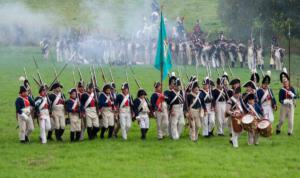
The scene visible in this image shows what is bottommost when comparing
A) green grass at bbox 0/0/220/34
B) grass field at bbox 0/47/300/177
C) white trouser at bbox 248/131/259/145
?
grass field at bbox 0/47/300/177

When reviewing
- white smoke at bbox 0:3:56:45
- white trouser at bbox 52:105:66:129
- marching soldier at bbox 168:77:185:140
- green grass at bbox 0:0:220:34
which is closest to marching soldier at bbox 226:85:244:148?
marching soldier at bbox 168:77:185:140

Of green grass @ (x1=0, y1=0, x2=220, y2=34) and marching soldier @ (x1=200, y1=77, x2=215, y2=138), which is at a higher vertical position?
green grass @ (x1=0, y1=0, x2=220, y2=34)

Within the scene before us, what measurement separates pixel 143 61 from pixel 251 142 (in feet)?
75.1

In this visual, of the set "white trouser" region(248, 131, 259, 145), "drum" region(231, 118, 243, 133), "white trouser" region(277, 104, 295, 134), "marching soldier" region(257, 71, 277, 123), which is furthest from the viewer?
"marching soldier" region(257, 71, 277, 123)

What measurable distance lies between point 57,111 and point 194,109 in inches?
161

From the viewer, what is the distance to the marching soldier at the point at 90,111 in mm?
21297

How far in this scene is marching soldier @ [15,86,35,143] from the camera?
2077 cm

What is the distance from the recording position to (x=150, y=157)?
18.5 m

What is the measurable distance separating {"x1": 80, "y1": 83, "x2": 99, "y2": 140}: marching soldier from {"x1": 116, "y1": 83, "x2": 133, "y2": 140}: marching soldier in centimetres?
73

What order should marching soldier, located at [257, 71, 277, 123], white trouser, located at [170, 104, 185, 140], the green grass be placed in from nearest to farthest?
white trouser, located at [170, 104, 185, 140], marching soldier, located at [257, 71, 277, 123], the green grass

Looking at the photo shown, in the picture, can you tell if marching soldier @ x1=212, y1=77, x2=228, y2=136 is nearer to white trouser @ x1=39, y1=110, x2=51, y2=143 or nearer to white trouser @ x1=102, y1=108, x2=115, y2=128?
white trouser @ x1=102, y1=108, x2=115, y2=128

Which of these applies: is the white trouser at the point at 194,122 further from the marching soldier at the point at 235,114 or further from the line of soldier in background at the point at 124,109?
the marching soldier at the point at 235,114

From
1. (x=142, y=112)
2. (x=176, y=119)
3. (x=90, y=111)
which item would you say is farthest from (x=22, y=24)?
(x=176, y=119)

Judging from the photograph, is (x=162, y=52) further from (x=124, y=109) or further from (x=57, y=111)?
(x=57, y=111)
